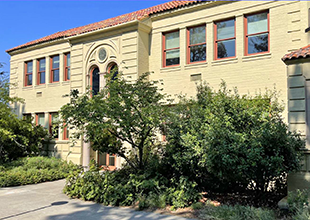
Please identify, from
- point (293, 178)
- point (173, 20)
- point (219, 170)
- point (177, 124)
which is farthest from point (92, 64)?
point (293, 178)

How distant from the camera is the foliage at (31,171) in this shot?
12641mm

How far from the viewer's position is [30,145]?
54.6 ft

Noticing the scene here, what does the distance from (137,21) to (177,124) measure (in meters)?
6.91

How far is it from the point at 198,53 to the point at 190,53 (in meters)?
0.40

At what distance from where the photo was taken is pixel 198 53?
45.4ft

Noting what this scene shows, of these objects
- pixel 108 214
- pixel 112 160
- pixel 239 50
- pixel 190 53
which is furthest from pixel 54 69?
pixel 108 214

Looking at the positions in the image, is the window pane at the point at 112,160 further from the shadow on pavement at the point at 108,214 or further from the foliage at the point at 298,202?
the foliage at the point at 298,202

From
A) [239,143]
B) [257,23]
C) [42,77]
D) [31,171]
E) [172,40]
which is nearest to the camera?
[239,143]

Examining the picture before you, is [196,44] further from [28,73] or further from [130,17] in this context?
[28,73]

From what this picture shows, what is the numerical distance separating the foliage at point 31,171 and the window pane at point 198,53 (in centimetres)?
703

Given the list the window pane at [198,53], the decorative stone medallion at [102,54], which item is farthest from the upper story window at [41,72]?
the window pane at [198,53]

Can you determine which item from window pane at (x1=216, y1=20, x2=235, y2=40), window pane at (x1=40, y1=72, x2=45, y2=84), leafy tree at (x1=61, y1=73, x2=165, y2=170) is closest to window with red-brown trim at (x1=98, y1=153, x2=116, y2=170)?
leafy tree at (x1=61, y1=73, x2=165, y2=170)

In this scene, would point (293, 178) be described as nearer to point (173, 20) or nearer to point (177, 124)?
point (177, 124)

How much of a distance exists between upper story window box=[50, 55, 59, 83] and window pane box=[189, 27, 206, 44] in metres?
9.01
